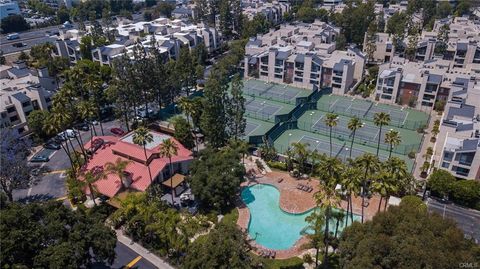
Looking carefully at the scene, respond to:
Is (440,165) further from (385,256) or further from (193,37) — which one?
(193,37)

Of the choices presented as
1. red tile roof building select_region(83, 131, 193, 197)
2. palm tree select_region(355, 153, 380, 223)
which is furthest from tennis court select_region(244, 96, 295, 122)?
palm tree select_region(355, 153, 380, 223)

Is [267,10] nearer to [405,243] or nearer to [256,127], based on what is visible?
[256,127]

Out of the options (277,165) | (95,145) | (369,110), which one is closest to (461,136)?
(369,110)

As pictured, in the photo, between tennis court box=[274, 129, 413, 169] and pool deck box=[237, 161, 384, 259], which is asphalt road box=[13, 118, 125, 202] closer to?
pool deck box=[237, 161, 384, 259]

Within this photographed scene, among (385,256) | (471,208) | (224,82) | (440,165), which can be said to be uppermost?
(224,82)

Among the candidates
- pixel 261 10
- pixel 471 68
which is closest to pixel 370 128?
pixel 471 68

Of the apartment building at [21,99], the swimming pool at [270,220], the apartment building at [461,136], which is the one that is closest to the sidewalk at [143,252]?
the swimming pool at [270,220]
